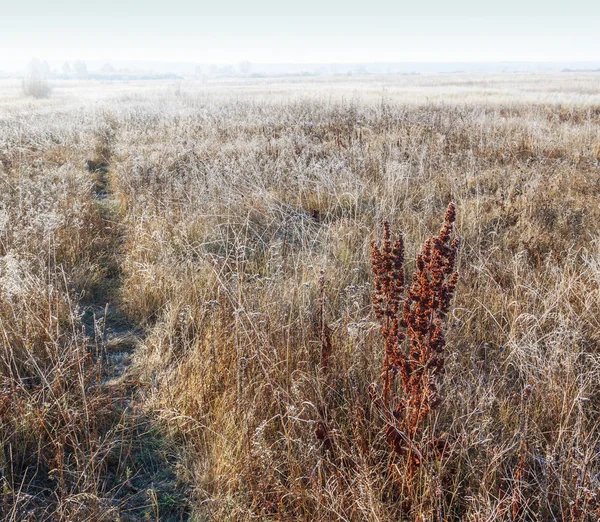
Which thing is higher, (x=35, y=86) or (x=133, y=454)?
(x=35, y=86)

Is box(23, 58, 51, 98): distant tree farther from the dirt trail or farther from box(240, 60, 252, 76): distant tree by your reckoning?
box(240, 60, 252, 76): distant tree

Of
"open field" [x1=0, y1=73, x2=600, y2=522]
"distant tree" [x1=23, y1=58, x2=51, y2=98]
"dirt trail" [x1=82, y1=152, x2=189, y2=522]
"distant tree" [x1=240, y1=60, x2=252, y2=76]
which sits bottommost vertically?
"dirt trail" [x1=82, y1=152, x2=189, y2=522]

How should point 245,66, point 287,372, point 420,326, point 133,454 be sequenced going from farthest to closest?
point 245,66 < point 287,372 < point 133,454 < point 420,326

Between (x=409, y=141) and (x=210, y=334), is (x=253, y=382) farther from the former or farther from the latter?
(x=409, y=141)

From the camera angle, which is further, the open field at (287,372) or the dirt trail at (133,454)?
the dirt trail at (133,454)

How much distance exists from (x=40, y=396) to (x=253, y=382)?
1.12m

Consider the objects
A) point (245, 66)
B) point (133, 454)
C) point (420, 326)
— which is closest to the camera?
point (420, 326)

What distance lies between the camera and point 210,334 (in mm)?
2684

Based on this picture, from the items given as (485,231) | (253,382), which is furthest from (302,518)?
(485,231)

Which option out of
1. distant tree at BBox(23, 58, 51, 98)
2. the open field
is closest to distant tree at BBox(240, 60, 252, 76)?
distant tree at BBox(23, 58, 51, 98)

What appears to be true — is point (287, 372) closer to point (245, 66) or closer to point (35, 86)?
point (35, 86)

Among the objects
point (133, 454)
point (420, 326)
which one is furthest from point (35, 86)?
point (420, 326)

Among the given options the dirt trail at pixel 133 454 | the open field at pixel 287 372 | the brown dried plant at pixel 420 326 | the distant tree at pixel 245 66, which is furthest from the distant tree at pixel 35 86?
the distant tree at pixel 245 66

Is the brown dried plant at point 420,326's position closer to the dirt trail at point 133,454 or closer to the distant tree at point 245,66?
the dirt trail at point 133,454
